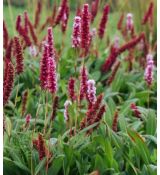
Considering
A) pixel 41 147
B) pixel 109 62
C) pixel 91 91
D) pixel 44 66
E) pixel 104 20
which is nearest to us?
pixel 44 66

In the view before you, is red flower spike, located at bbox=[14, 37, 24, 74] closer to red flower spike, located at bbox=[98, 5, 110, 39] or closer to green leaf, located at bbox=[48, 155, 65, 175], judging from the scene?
green leaf, located at bbox=[48, 155, 65, 175]

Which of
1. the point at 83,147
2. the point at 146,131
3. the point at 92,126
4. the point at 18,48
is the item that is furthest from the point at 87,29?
the point at 146,131

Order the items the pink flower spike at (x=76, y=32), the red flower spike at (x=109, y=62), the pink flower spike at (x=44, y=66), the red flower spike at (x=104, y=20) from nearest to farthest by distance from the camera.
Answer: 1. the pink flower spike at (x=44, y=66)
2. the pink flower spike at (x=76, y=32)
3. the red flower spike at (x=104, y=20)
4. the red flower spike at (x=109, y=62)

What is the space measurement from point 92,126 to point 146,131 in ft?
2.24

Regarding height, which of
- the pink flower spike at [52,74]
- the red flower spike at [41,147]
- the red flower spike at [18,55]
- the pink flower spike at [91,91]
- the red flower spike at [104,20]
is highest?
the red flower spike at [104,20]

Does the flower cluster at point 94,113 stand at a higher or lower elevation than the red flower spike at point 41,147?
higher

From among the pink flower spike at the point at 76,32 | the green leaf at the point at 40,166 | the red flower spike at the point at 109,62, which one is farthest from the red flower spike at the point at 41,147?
the red flower spike at the point at 109,62

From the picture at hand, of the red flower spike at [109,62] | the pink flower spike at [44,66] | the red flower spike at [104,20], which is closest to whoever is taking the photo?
the pink flower spike at [44,66]

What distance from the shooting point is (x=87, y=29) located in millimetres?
1888

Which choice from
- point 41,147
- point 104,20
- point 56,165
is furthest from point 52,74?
point 104,20

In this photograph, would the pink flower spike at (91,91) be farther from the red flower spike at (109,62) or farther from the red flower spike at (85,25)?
the red flower spike at (109,62)

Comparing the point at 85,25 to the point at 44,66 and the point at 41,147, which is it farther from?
the point at 41,147

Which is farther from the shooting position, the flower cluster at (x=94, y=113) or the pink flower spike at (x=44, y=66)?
the flower cluster at (x=94, y=113)

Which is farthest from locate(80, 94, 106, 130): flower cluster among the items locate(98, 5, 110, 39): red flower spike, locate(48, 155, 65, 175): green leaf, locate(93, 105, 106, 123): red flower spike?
locate(98, 5, 110, 39): red flower spike
